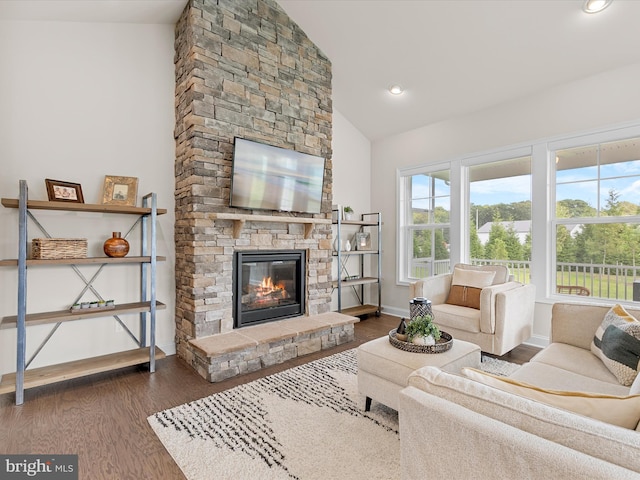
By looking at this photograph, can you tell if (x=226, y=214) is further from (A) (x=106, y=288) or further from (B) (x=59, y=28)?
(B) (x=59, y=28)

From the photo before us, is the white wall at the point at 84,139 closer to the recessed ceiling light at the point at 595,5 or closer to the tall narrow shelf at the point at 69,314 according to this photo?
the tall narrow shelf at the point at 69,314

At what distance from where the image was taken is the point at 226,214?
3197 millimetres

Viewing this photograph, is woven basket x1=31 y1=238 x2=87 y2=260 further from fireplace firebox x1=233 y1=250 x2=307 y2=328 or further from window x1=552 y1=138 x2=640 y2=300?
window x1=552 y1=138 x2=640 y2=300

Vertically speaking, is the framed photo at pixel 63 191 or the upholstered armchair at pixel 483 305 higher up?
the framed photo at pixel 63 191

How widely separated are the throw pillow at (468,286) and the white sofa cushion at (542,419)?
2.82 m

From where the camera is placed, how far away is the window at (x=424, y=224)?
4840mm

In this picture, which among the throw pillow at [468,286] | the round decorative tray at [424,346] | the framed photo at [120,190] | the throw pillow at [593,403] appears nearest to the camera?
the throw pillow at [593,403]

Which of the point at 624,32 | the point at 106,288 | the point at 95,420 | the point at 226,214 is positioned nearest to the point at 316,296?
the point at 226,214

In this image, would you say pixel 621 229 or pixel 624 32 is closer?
pixel 624 32

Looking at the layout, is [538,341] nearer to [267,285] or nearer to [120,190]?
[267,285]

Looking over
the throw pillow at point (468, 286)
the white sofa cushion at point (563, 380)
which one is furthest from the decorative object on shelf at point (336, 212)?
the white sofa cushion at point (563, 380)

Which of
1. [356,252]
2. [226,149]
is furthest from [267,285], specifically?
[356,252]

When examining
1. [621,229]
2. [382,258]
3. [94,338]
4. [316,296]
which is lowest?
[94,338]

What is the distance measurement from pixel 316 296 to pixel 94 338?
223cm
